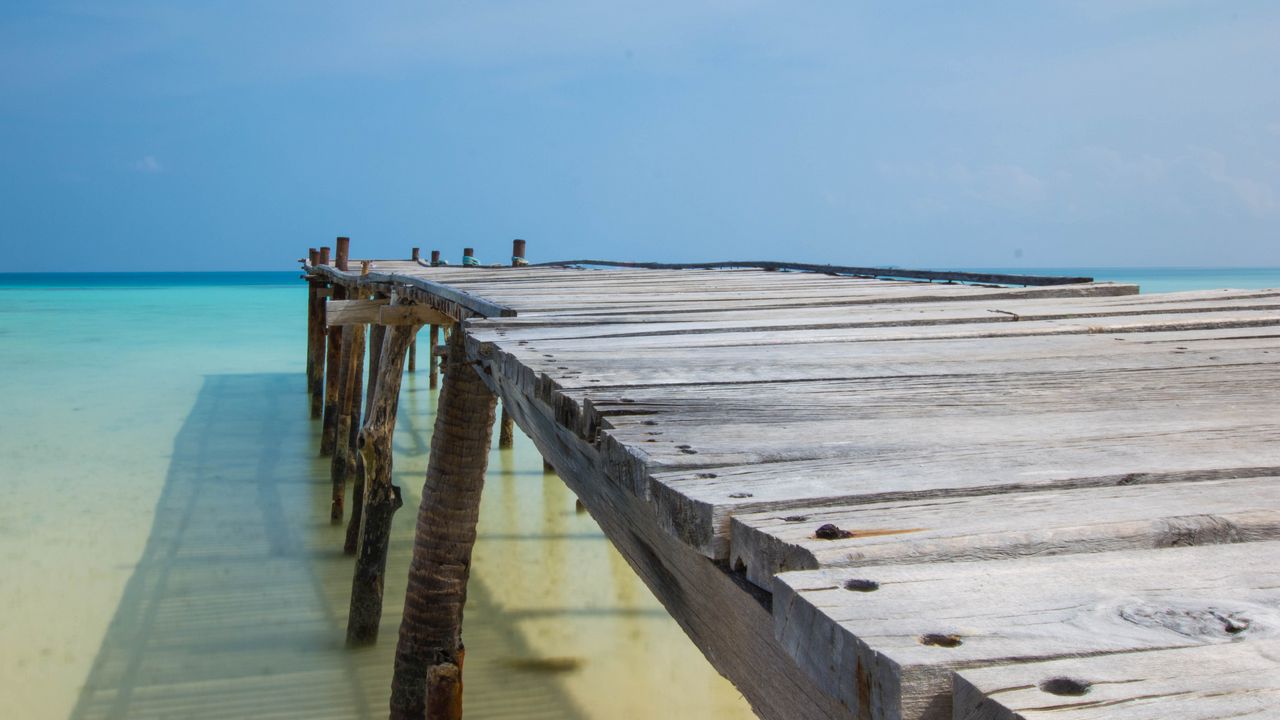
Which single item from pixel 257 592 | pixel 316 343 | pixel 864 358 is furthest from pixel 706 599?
pixel 316 343

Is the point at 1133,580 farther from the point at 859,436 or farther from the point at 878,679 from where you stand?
the point at 859,436

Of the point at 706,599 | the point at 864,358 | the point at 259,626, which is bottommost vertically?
the point at 259,626

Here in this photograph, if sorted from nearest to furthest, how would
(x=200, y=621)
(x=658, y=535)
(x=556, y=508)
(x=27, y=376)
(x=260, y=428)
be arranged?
(x=658, y=535)
(x=200, y=621)
(x=556, y=508)
(x=260, y=428)
(x=27, y=376)

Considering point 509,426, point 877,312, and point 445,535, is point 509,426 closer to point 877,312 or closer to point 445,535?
point 445,535

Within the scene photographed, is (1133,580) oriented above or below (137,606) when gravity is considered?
above

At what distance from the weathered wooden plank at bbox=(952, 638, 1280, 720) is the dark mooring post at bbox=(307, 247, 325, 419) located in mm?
12111

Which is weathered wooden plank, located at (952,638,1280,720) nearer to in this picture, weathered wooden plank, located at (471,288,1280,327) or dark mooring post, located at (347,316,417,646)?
weathered wooden plank, located at (471,288,1280,327)

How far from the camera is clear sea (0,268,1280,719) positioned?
4859mm

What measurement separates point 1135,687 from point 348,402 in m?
8.57

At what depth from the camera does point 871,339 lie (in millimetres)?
2555

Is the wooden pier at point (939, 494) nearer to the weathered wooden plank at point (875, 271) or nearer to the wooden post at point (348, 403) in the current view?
the weathered wooden plank at point (875, 271)

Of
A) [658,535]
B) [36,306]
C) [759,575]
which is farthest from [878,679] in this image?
[36,306]

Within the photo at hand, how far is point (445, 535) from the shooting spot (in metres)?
4.27

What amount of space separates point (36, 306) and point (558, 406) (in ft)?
146
